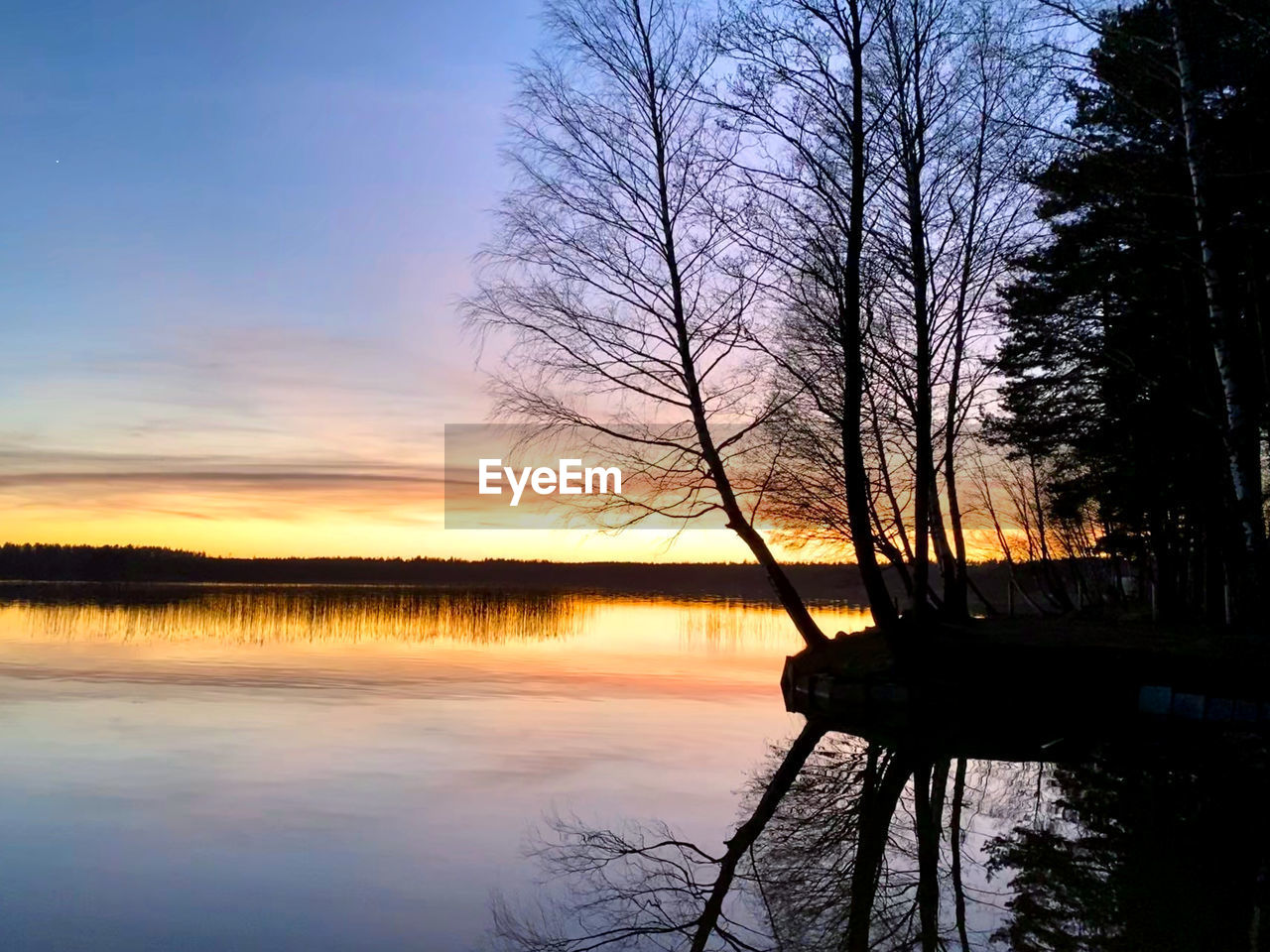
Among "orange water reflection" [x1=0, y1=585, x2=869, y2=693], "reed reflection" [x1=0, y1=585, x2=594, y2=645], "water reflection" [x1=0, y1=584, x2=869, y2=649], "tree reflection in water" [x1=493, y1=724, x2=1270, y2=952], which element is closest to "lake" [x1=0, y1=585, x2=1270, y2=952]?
"tree reflection in water" [x1=493, y1=724, x2=1270, y2=952]

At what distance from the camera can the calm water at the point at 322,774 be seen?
6.14m

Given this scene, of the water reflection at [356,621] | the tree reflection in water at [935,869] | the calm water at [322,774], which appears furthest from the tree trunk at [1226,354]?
the water reflection at [356,621]

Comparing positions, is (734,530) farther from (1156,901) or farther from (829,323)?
(1156,901)

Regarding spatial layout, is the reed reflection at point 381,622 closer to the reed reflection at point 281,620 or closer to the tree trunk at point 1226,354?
the reed reflection at point 281,620

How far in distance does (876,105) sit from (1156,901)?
11.8 meters

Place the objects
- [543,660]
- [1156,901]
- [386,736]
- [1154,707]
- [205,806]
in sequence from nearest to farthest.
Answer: [1156,901] → [205,806] → [386,736] → [1154,707] → [543,660]

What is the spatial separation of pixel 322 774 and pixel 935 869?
5.74 meters

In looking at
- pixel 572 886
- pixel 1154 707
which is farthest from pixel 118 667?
pixel 1154 707

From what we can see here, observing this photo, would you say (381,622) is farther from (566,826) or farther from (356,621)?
(566,826)

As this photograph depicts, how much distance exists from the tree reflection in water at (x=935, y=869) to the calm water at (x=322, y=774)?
519mm

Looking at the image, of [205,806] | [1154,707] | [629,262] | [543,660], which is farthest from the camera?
[543,660]

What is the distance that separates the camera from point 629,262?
17.4 m

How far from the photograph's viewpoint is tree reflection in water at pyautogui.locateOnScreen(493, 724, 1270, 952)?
5898 millimetres

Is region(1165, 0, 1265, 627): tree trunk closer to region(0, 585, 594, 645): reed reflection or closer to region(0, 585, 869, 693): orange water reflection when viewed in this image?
region(0, 585, 869, 693): orange water reflection
